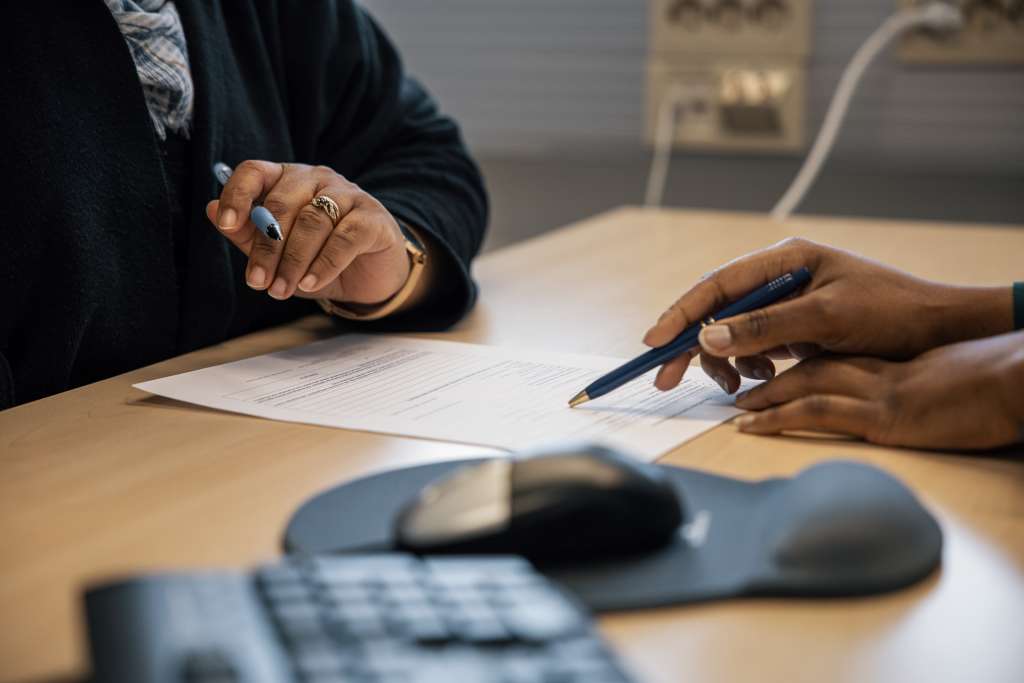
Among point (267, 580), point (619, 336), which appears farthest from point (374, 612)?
point (619, 336)

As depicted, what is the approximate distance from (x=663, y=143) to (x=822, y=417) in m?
1.12

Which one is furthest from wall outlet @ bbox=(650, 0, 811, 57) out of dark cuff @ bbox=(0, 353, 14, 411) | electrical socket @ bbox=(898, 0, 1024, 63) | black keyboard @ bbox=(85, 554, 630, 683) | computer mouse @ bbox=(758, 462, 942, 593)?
black keyboard @ bbox=(85, 554, 630, 683)

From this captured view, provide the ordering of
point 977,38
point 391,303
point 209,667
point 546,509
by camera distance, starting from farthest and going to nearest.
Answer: point 977,38
point 391,303
point 546,509
point 209,667

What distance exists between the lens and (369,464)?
0.63 m

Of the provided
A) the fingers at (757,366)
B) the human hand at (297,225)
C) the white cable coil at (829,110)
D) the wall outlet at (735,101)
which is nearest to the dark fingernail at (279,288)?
the human hand at (297,225)

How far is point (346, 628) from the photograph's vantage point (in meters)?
0.38

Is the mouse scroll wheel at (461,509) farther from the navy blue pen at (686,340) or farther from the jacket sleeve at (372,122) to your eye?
the jacket sleeve at (372,122)

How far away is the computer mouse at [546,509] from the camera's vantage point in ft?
1.51

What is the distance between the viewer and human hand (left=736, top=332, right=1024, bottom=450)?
62 centimetres

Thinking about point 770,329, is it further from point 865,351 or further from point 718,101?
point 718,101

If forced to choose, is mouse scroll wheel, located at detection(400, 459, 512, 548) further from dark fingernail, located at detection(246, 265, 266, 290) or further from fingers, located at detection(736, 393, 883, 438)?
dark fingernail, located at detection(246, 265, 266, 290)

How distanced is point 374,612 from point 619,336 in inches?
22.3

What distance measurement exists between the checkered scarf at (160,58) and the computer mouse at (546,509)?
2.00 ft

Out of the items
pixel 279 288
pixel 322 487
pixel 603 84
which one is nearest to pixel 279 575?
pixel 322 487
